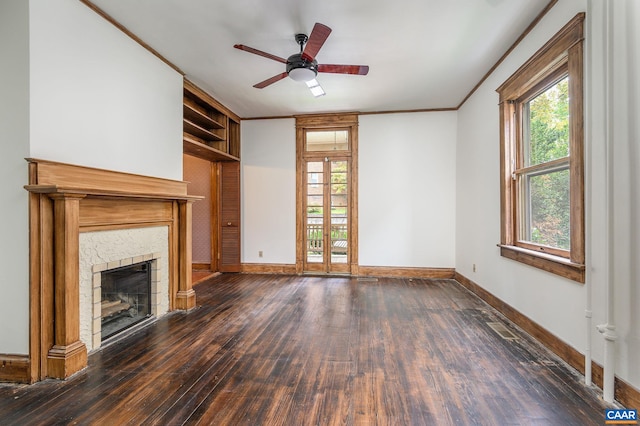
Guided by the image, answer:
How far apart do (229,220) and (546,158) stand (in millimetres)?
4813

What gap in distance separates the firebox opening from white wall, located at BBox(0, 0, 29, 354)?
63 cm

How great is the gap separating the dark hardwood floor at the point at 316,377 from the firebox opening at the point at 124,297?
0.69ft

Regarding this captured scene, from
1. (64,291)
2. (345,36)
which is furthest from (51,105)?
(345,36)

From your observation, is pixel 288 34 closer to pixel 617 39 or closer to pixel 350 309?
pixel 617 39

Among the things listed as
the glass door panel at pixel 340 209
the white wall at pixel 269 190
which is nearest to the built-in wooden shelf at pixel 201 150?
the white wall at pixel 269 190

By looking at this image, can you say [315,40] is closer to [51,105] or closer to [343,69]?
[343,69]

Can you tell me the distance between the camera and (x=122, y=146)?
8.84 ft

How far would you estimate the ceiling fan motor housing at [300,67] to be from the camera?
2727 millimetres

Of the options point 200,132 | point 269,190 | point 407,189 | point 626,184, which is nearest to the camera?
point 626,184

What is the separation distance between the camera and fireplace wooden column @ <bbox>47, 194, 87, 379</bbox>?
1.99 metres

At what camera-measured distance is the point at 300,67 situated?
2.74 metres

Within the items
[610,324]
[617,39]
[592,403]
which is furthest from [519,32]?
[592,403]

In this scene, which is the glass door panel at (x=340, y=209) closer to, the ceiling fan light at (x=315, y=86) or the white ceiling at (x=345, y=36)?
the white ceiling at (x=345, y=36)

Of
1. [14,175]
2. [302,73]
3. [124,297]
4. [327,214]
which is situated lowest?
[124,297]
